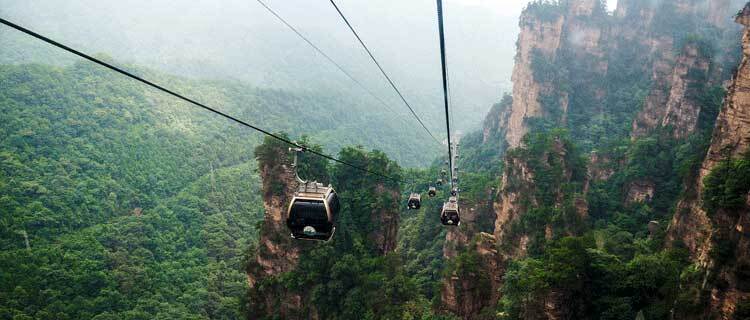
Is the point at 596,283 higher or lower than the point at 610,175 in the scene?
lower

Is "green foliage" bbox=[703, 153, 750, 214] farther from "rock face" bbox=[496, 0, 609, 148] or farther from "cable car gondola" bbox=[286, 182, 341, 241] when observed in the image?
"rock face" bbox=[496, 0, 609, 148]

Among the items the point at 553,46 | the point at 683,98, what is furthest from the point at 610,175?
the point at 553,46

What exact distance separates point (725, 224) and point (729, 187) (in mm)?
1914

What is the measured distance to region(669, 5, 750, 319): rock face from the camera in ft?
50.0

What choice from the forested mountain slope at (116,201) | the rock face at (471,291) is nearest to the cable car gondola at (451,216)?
the rock face at (471,291)

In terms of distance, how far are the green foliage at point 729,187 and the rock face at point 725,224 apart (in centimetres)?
31

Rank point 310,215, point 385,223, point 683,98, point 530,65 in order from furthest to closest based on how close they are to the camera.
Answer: point 530,65 → point 683,98 → point 385,223 → point 310,215

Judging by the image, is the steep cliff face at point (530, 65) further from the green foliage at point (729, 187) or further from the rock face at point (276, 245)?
the green foliage at point (729, 187)

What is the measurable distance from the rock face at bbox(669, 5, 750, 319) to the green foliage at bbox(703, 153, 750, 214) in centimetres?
31

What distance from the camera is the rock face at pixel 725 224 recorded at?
15.2m

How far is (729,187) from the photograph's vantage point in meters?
18.9

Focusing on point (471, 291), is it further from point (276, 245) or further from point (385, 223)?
point (276, 245)

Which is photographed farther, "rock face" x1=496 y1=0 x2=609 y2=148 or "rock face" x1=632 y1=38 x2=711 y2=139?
"rock face" x1=496 y1=0 x2=609 y2=148

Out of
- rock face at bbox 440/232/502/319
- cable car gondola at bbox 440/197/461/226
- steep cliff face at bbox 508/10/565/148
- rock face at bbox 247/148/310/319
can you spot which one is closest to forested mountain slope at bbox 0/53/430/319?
rock face at bbox 247/148/310/319
